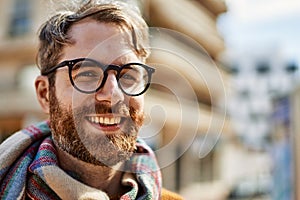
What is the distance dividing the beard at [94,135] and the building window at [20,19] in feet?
35.6

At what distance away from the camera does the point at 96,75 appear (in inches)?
38.4

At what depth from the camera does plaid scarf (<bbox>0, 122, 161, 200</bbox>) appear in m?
0.98

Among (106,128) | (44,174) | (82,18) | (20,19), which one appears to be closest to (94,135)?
(106,128)

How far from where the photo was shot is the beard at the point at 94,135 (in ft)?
3.19

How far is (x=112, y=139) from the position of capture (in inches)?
38.6

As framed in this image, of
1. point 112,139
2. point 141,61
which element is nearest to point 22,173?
point 112,139

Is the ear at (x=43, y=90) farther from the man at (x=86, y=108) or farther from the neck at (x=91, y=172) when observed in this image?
the neck at (x=91, y=172)

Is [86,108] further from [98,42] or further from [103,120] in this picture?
[98,42]

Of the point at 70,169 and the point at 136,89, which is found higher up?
the point at 136,89

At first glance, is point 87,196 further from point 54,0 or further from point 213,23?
point 213,23

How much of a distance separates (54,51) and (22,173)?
0.27 meters

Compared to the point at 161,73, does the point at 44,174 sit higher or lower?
lower

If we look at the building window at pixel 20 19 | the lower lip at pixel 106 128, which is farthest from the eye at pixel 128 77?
the building window at pixel 20 19

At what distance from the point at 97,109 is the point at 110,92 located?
0.04 m
